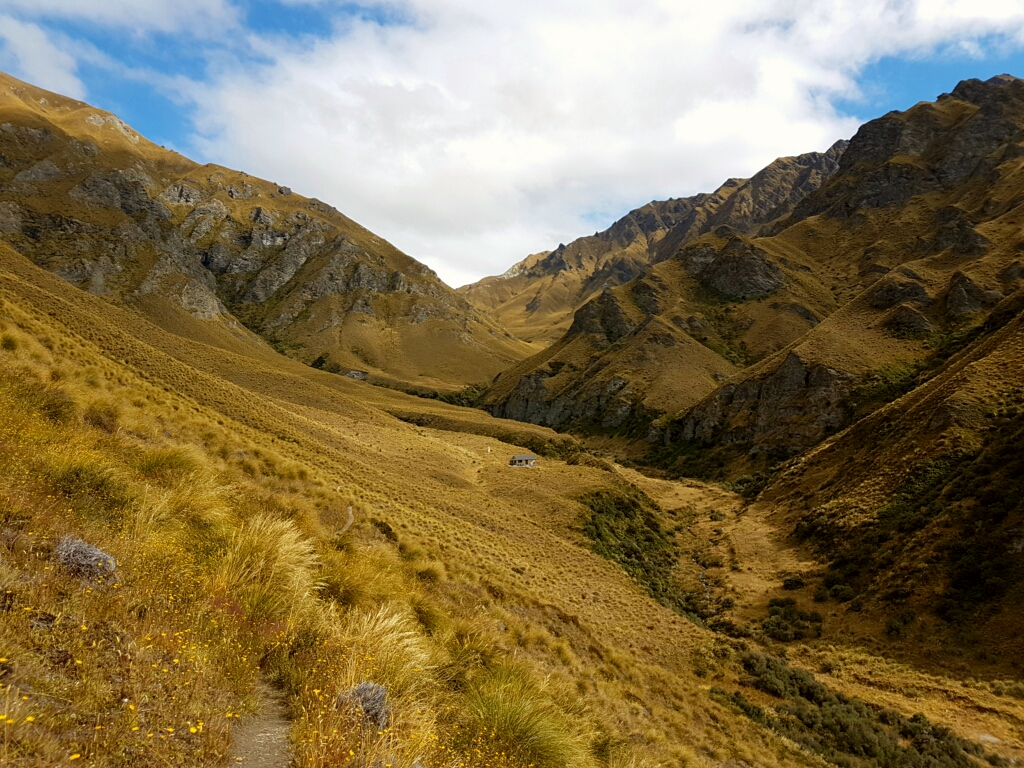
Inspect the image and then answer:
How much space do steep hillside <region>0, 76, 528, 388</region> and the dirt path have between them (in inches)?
5091

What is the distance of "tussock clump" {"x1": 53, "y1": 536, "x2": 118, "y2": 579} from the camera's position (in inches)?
184

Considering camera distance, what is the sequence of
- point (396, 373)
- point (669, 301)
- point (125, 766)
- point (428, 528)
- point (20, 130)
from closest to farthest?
1. point (125, 766)
2. point (428, 528)
3. point (669, 301)
4. point (20, 130)
5. point (396, 373)

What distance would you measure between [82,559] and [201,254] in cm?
19855

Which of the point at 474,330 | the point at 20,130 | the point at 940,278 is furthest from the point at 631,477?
the point at 20,130

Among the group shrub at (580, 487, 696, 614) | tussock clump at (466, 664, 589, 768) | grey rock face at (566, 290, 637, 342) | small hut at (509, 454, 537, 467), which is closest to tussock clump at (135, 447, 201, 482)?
tussock clump at (466, 664, 589, 768)

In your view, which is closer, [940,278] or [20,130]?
[940,278]

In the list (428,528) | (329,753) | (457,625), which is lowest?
(428,528)

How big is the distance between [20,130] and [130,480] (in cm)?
21022

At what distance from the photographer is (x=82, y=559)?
478 cm

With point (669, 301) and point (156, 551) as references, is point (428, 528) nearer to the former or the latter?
point (156, 551)

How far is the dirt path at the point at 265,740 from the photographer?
12.3 feet

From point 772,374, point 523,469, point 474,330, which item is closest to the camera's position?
point 523,469

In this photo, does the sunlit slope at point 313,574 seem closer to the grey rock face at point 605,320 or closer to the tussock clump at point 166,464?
the tussock clump at point 166,464

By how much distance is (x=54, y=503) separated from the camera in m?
5.84
